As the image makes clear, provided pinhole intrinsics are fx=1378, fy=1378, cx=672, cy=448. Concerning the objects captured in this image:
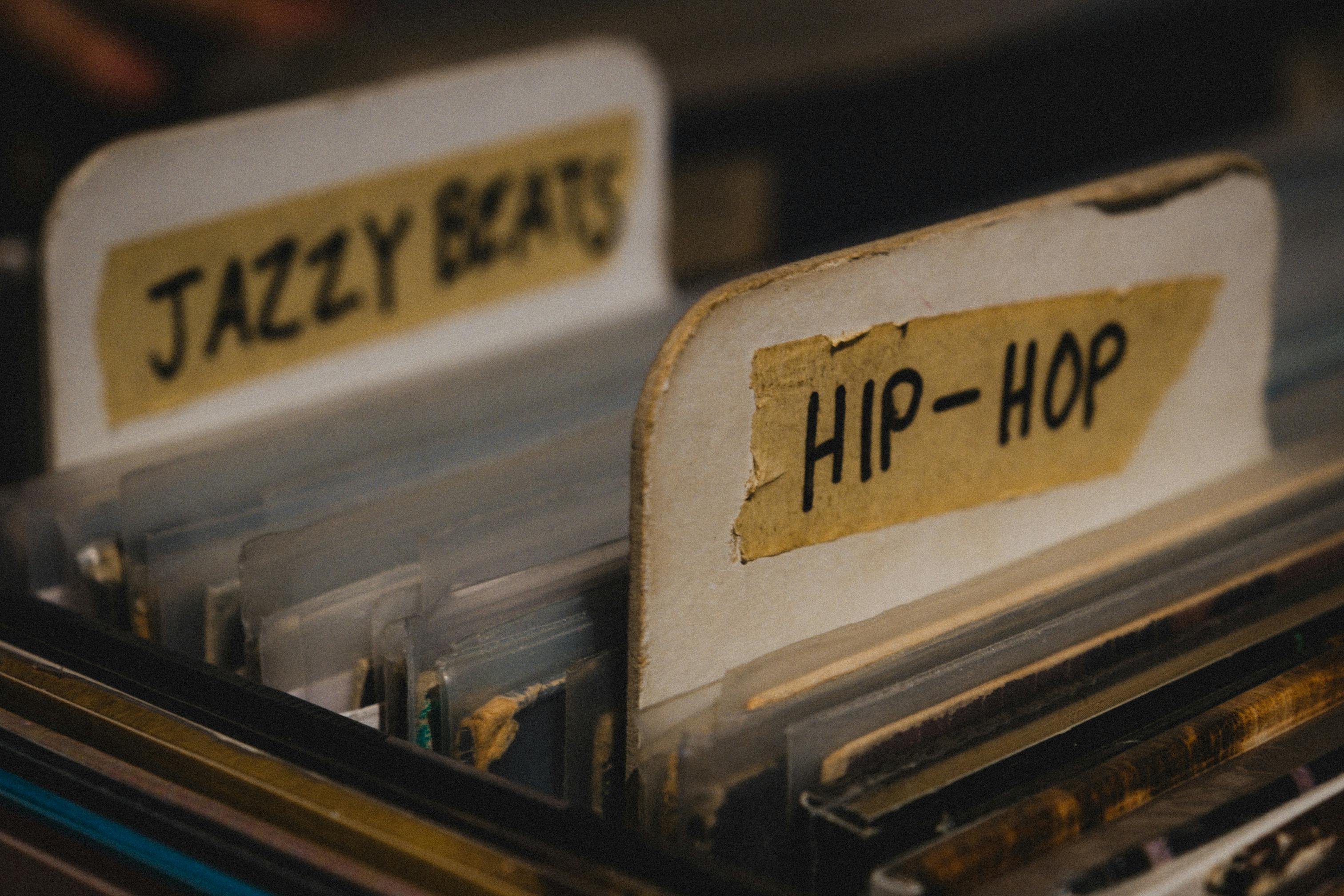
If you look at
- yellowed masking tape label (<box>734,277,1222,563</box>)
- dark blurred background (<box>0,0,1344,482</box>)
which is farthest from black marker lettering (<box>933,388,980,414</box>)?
dark blurred background (<box>0,0,1344,482</box>)

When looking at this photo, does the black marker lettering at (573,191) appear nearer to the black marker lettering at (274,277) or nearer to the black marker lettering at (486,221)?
the black marker lettering at (486,221)

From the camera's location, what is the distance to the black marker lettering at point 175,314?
0.82 m

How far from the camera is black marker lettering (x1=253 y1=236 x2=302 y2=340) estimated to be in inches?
34.0

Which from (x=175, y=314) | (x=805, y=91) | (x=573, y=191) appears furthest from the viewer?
(x=805, y=91)

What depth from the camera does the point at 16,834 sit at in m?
0.59

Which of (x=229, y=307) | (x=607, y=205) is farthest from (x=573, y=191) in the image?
(x=229, y=307)

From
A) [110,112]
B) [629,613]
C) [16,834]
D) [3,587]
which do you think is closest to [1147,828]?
[629,613]

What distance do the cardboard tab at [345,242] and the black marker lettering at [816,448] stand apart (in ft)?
1.40

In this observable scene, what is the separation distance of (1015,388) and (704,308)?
0.21 m

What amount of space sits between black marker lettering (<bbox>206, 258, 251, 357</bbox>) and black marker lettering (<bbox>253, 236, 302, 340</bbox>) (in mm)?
12

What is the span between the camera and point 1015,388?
0.68 m

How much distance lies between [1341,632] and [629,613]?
339mm

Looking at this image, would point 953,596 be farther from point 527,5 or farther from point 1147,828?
point 527,5

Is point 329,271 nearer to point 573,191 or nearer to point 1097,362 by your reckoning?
point 573,191
